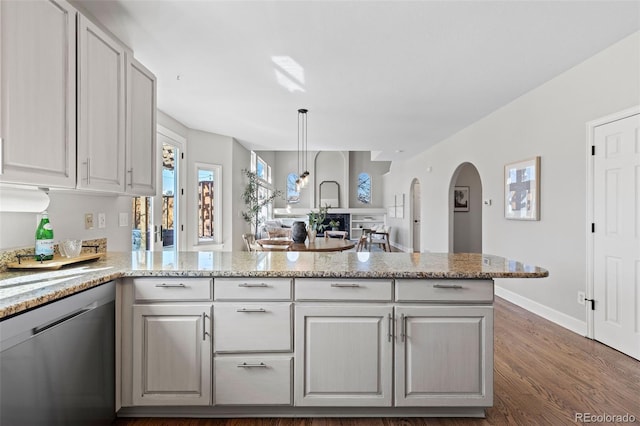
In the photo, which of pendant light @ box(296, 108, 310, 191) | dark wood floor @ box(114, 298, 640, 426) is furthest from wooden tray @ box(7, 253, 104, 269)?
pendant light @ box(296, 108, 310, 191)

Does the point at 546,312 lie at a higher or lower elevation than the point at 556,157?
lower

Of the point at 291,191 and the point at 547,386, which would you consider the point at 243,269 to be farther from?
the point at 291,191

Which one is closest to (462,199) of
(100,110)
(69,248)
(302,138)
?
(302,138)

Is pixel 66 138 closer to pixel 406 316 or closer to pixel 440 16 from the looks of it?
pixel 406 316

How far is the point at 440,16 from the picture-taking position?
7.57ft

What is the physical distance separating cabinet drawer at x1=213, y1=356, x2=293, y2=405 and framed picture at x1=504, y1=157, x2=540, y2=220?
3.37 meters


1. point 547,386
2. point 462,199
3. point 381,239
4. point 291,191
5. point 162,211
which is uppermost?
point 291,191

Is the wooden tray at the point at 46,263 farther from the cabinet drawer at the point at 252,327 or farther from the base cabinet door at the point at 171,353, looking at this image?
the cabinet drawer at the point at 252,327

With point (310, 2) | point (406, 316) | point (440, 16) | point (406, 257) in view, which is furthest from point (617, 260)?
point (310, 2)

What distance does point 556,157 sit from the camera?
343 centimetres

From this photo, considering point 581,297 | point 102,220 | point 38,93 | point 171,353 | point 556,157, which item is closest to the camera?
point 38,93

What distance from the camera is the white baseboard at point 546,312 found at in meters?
3.13

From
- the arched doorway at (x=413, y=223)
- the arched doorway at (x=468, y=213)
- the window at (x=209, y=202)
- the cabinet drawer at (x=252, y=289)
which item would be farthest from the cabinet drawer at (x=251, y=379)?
the arched doorway at (x=413, y=223)

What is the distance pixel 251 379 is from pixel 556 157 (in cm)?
363
